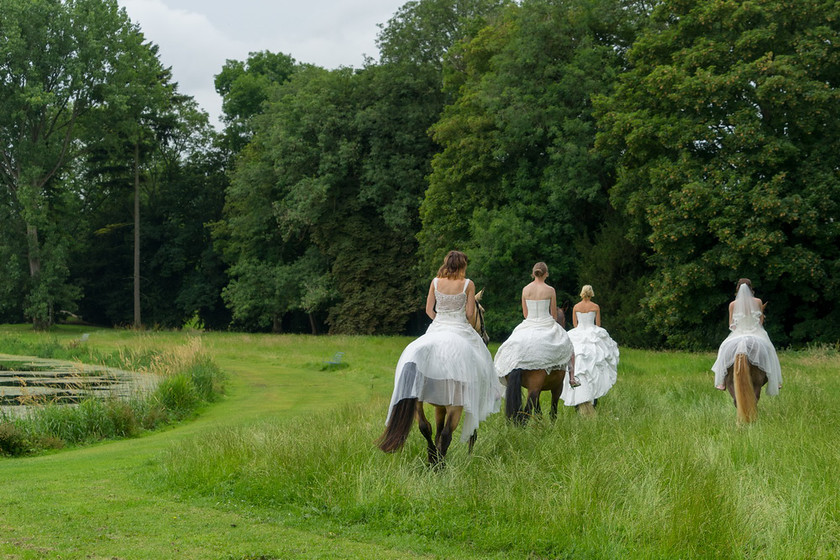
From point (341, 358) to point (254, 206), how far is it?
2841 centimetres

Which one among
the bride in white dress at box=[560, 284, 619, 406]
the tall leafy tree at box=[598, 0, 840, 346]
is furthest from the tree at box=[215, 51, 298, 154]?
the bride in white dress at box=[560, 284, 619, 406]

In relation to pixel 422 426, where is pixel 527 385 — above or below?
above

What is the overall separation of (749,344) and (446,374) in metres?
5.22

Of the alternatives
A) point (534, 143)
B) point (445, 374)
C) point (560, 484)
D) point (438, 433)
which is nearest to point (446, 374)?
point (445, 374)

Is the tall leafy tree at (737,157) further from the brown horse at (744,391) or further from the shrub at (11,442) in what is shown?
the shrub at (11,442)

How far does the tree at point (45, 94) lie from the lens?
5112 centimetres

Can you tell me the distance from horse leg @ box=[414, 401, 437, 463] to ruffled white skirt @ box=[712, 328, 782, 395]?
16.1ft

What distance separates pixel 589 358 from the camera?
44.7 ft

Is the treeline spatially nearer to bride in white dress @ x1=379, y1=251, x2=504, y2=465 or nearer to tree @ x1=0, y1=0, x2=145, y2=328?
tree @ x1=0, y1=0, x2=145, y2=328

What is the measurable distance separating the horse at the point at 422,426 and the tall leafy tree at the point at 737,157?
21509mm

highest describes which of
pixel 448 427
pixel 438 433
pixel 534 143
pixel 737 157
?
pixel 534 143

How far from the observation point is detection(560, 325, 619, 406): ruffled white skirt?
13375 mm

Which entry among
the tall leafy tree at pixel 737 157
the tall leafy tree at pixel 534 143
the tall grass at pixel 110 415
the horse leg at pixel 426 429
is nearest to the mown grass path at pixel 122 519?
the tall grass at pixel 110 415

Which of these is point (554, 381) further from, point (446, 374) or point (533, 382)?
point (446, 374)
